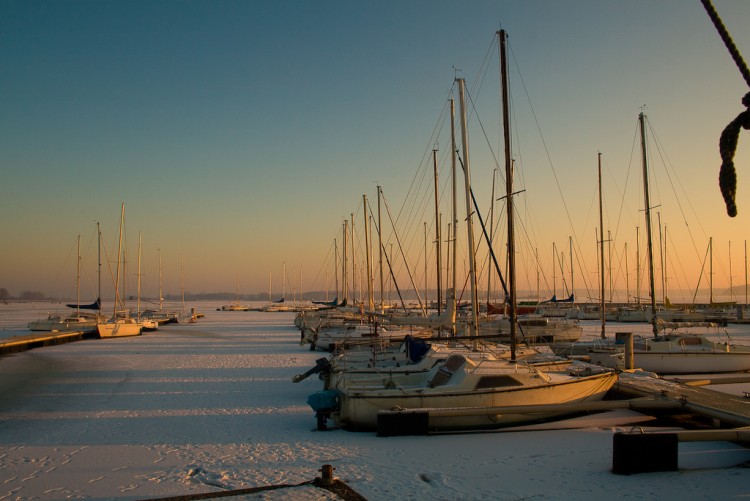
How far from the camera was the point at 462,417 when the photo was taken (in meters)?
14.3

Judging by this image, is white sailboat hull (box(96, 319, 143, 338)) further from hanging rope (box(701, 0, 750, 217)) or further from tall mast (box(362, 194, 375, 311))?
hanging rope (box(701, 0, 750, 217))

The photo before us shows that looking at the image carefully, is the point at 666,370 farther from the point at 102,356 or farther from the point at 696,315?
the point at 696,315

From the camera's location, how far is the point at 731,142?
4047 millimetres

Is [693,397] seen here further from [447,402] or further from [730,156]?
[730,156]

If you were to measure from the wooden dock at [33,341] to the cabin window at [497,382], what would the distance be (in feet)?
110

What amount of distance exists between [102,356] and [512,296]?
26.6 meters

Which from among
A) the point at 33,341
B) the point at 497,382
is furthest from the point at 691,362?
the point at 33,341

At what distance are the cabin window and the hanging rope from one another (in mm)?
11501

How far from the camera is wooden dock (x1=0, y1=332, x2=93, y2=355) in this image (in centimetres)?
3681

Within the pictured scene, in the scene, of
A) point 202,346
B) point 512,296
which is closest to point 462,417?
point 512,296

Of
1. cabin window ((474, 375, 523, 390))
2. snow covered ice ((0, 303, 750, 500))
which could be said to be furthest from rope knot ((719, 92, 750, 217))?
cabin window ((474, 375, 523, 390))

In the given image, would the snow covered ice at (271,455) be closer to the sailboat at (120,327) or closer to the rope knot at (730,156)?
the rope knot at (730,156)

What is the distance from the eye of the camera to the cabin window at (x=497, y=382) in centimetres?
1503

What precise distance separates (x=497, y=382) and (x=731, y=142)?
11840mm
